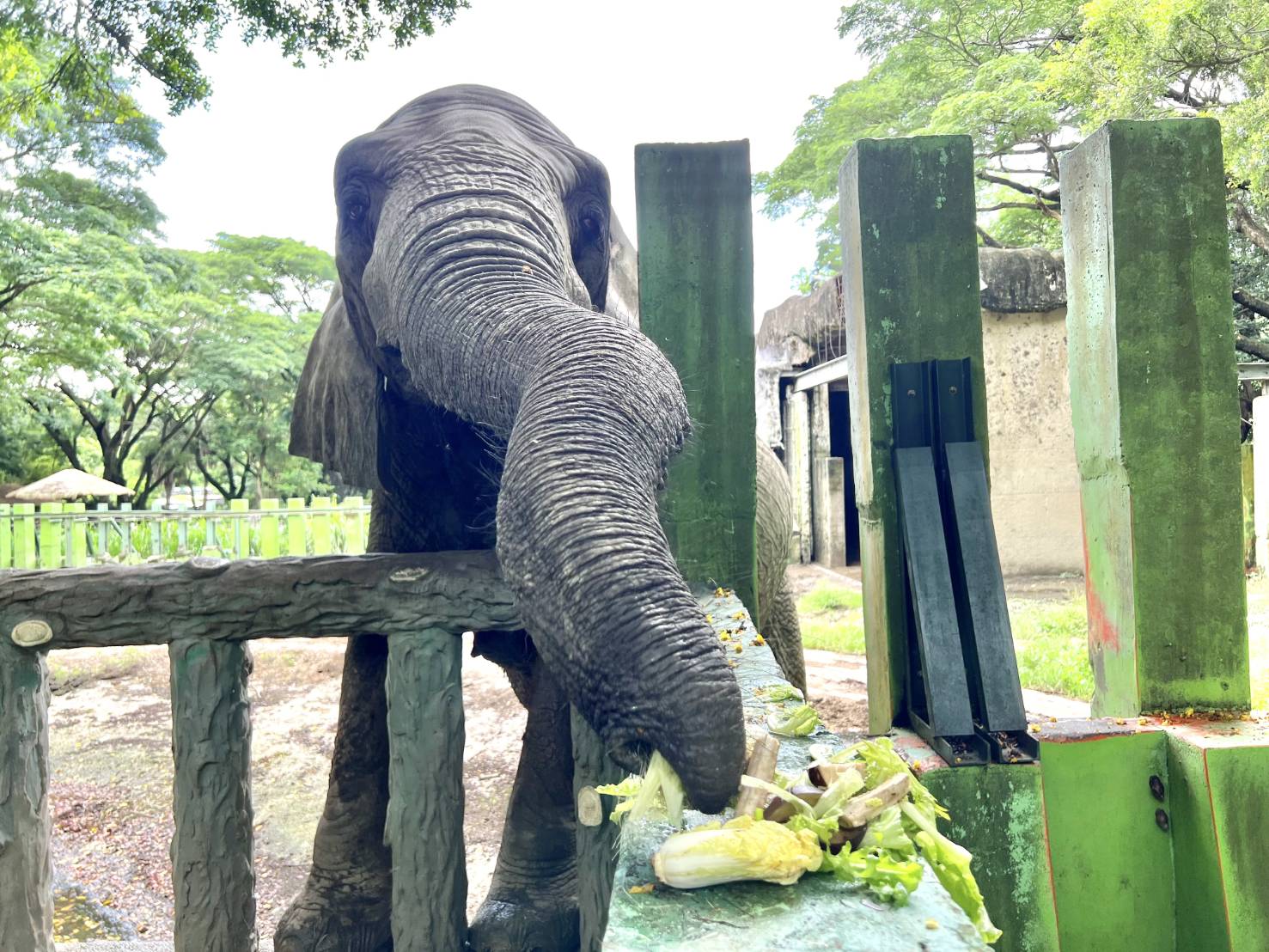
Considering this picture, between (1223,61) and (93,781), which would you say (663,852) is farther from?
(1223,61)

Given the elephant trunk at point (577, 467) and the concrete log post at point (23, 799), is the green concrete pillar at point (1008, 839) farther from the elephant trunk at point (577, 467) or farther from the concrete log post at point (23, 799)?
the concrete log post at point (23, 799)

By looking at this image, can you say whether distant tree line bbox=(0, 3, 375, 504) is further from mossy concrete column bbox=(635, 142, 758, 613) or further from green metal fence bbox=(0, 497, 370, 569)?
mossy concrete column bbox=(635, 142, 758, 613)

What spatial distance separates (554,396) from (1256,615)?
10731mm

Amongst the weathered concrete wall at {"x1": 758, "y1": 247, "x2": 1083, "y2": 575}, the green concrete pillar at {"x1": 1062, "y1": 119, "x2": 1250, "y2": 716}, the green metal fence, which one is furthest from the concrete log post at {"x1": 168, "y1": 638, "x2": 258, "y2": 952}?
the green metal fence

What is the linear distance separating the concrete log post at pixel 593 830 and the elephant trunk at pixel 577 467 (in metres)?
0.74

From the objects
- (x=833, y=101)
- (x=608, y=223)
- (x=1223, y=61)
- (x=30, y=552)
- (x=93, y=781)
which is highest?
(x=833, y=101)

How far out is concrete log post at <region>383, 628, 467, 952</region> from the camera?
230 centimetres

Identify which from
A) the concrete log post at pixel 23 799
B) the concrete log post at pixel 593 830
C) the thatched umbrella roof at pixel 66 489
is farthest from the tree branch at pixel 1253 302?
the thatched umbrella roof at pixel 66 489

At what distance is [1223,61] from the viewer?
11203mm

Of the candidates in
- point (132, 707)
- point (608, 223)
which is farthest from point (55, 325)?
point (608, 223)

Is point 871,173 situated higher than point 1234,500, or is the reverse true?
point 871,173

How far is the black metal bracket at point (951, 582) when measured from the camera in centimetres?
239

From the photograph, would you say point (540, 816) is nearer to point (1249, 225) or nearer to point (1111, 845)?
point (1111, 845)

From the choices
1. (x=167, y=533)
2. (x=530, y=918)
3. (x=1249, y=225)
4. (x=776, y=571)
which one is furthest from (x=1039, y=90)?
(x=167, y=533)
